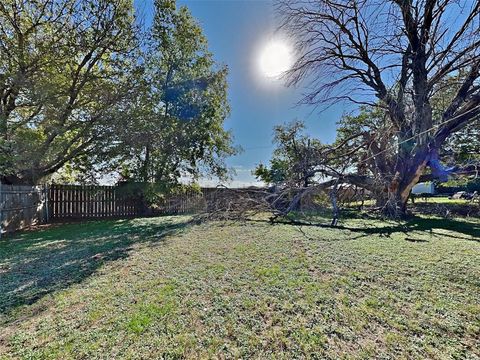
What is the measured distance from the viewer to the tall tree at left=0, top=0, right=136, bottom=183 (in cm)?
572

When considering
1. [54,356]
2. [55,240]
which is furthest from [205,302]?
[55,240]

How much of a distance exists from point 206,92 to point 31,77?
587 centimetres

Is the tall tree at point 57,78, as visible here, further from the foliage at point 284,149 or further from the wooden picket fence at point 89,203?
the foliage at point 284,149

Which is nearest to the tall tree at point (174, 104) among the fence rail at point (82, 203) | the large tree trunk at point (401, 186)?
the fence rail at point (82, 203)

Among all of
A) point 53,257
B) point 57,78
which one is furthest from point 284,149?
point 53,257

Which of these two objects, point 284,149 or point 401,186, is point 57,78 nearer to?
point 284,149

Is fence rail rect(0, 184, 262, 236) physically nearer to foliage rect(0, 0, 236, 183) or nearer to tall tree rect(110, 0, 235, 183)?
foliage rect(0, 0, 236, 183)

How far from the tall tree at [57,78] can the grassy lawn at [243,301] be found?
3.27 meters

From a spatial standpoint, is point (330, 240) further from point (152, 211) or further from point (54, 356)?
point (152, 211)

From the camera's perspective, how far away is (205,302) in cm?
228

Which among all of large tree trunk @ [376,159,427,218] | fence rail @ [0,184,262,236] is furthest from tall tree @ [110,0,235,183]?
large tree trunk @ [376,159,427,218]

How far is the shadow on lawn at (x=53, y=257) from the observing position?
2646 mm

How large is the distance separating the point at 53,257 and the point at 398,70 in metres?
10.5

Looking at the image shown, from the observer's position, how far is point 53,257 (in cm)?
383
